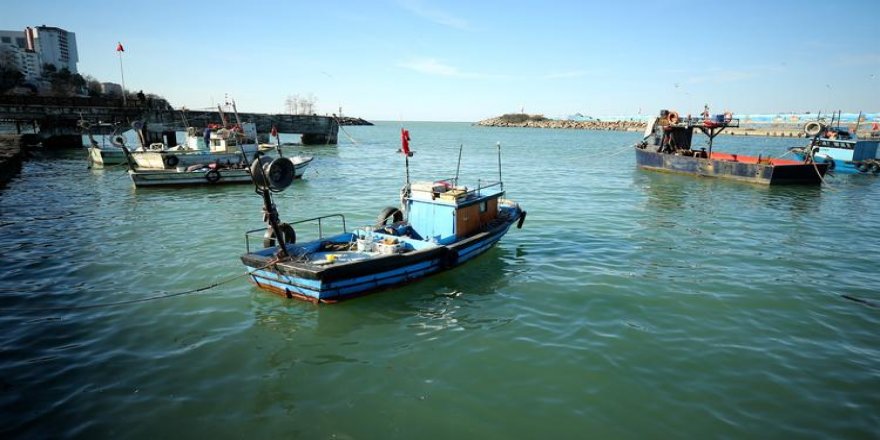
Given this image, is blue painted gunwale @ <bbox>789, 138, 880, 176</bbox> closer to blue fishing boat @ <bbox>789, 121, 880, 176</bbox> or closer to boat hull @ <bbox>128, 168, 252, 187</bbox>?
blue fishing boat @ <bbox>789, 121, 880, 176</bbox>

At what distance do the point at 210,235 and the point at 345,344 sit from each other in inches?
426

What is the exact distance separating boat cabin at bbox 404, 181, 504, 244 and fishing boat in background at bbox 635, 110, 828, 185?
25577 millimetres

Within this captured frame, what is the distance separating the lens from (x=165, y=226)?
62.9ft

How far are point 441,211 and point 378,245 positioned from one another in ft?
7.52

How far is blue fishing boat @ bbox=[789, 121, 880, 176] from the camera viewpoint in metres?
37.6

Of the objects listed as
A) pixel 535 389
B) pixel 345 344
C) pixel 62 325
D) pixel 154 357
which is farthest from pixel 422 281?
pixel 62 325

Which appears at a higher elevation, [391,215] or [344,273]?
[391,215]

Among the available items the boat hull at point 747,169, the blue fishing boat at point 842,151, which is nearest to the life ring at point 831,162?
the blue fishing boat at point 842,151

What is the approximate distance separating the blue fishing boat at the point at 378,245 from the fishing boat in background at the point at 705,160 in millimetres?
25095

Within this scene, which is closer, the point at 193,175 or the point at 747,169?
the point at 193,175

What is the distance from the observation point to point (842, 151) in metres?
38.7

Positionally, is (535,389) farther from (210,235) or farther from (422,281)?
(210,235)

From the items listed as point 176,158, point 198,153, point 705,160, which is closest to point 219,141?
point 198,153

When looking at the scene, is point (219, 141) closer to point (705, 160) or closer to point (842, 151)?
point (705, 160)
